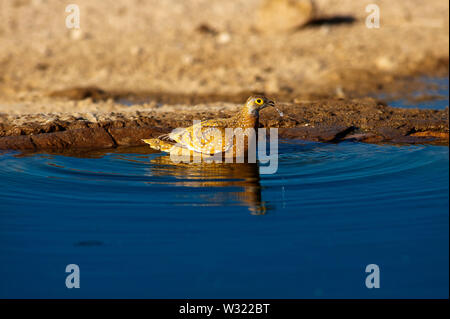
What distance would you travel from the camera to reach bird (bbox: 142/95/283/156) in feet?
25.0

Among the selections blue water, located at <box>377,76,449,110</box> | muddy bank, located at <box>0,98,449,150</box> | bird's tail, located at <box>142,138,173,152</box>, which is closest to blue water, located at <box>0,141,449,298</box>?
bird's tail, located at <box>142,138,173,152</box>

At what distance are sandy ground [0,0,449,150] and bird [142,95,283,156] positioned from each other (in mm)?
2277

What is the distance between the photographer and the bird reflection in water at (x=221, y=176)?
20.8 feet

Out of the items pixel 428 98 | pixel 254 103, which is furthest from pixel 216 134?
pixel 428 98

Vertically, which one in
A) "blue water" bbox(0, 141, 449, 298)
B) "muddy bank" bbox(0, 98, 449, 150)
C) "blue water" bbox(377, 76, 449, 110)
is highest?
"blue water" bbox(377, 76, 449, 110)

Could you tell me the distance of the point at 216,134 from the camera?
763 centimetres

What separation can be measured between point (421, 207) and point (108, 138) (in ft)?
14.0

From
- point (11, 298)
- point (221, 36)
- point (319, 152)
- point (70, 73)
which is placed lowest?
point (11, 298)

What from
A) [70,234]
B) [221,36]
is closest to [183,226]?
[70,234]

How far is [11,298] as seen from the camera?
175 inches

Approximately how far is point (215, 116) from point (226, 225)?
14.3 ft

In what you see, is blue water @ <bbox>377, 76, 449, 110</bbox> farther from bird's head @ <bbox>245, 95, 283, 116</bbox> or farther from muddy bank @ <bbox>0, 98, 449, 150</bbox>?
bird's head @ <bbox>245, 95, 283, 116</bbox>

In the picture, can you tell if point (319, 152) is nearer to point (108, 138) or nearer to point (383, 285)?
point (108, 138)

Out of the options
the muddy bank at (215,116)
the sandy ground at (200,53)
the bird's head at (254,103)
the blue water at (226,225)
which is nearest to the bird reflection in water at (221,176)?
the blue water at (226,225)
